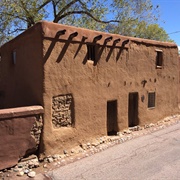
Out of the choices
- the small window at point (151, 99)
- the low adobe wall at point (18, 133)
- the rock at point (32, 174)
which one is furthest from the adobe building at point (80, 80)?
the rock at point (32, 174)

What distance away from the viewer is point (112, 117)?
8.91 metres

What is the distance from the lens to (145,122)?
1009cm

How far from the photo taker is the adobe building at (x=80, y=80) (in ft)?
22.1

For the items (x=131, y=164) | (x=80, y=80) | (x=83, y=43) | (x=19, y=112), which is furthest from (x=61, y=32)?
(x=131, y=164)

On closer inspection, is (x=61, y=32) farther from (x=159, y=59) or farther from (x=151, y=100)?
(x=159, y=59)

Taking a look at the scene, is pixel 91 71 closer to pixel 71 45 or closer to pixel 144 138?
pixel 71 45

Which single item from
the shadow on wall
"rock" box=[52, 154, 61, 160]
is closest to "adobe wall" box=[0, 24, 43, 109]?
the shadow on wall

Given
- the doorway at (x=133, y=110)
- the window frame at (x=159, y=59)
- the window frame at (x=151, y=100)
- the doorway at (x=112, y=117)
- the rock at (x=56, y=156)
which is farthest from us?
the window frame at (x=159, y=59)

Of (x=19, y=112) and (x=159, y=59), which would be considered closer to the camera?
(x=19, y=112)

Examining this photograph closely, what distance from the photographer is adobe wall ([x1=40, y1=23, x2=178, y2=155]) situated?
6.78 m

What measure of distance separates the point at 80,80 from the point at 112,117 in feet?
7.89

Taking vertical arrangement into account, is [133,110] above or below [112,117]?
above

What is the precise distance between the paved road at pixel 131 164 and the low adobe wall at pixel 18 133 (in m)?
1.07

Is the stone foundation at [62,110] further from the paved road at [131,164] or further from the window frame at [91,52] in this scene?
the window frame at [91,52]
